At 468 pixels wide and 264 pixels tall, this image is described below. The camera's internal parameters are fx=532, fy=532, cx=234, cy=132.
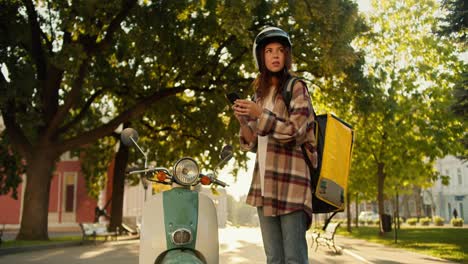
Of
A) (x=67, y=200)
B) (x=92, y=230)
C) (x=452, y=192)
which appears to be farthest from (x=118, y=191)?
(x=452, y=192)

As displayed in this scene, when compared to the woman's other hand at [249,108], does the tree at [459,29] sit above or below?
above

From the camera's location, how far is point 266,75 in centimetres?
285

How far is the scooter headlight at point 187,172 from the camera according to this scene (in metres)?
3.45

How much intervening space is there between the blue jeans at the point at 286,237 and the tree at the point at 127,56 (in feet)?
35.9

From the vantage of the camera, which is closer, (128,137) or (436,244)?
(128,137)

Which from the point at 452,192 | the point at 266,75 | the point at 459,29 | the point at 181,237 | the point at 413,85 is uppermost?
the point at 413,85

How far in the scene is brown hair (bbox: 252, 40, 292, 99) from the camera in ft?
9.16

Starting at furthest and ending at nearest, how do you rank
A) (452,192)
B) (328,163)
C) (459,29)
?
(452,192) < (459,29) < (328,163)

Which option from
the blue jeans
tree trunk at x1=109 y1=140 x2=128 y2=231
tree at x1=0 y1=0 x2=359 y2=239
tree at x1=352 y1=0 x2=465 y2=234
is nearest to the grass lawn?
tree at x1=352 y1=0 x2=465 y2=234

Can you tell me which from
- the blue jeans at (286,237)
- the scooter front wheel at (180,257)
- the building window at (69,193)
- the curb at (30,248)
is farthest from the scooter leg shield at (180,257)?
the building window at (69,193)

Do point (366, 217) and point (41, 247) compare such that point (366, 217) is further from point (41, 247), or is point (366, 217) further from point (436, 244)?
point (41, 247)

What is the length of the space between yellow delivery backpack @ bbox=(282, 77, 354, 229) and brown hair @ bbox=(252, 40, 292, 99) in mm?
91

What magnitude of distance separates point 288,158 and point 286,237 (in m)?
0.38

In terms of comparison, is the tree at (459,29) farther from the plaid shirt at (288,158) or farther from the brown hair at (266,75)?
the plaid shirt at (288,158)
